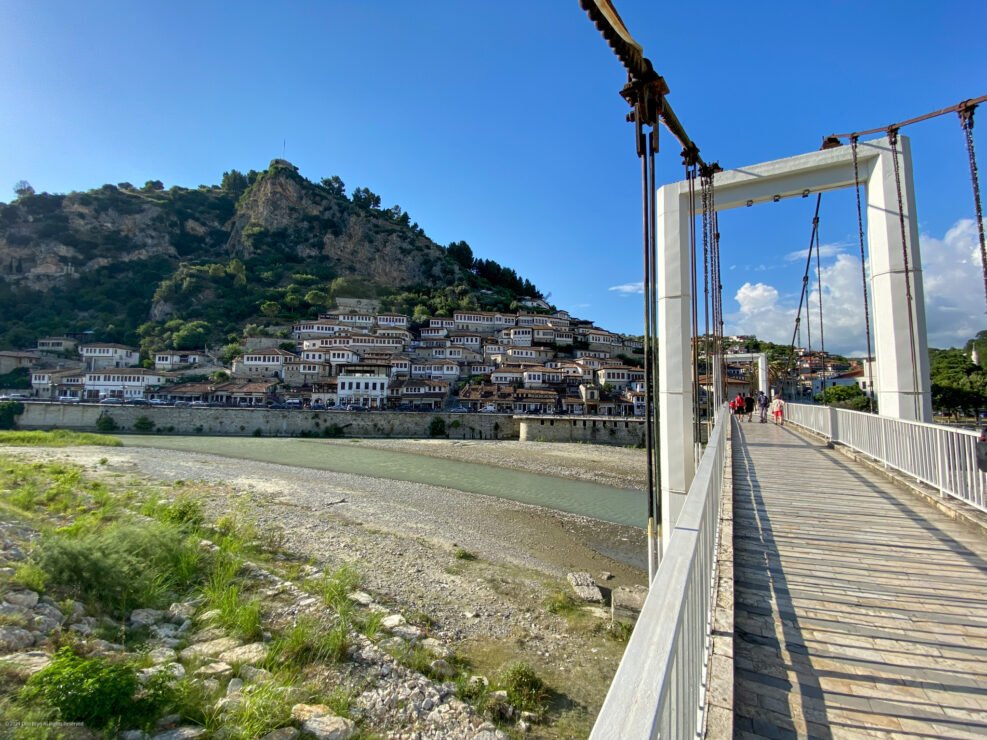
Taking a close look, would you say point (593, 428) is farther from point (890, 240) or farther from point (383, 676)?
point (383, 676)

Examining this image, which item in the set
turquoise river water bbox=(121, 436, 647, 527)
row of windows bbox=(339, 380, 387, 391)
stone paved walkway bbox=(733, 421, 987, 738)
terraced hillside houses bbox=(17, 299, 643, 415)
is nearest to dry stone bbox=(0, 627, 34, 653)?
stone paved walkway bbox=(733, 421, 987, 738)

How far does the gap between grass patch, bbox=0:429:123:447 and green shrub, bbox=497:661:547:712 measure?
40.0 metres

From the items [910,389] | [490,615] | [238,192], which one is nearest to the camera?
[910,389]

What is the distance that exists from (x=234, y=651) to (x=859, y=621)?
25.2 feet

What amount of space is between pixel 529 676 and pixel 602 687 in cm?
122

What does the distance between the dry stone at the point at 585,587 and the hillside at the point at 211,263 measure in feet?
263

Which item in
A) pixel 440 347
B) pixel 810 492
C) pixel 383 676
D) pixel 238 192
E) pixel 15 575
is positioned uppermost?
pixel 238 192

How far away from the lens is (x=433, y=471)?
28.0 meters

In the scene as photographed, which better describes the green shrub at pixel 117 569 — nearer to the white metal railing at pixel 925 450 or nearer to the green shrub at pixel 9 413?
the white metal railing at pixel 925 450

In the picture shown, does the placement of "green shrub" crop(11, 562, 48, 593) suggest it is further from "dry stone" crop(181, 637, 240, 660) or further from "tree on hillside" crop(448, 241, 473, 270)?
"tree on hillside" crop(448, 241, 473, 270)

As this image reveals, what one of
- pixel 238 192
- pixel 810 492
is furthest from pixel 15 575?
pixel 238 192

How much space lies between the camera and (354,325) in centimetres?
7994

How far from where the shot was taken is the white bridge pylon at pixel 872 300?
A: 8.09 m

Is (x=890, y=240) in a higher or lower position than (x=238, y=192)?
lower
